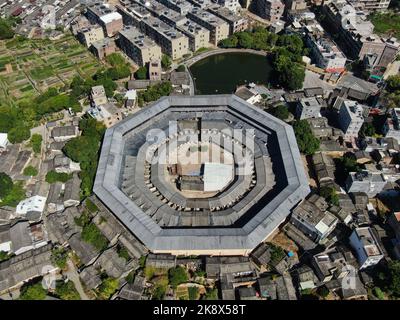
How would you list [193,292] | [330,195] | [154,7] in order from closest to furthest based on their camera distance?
1. [193,292]
2. [330,195]
3. [154,7]

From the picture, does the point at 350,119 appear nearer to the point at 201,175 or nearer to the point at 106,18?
the point at 201,175

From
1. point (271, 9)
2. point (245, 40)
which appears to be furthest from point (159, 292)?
point (271, 9)

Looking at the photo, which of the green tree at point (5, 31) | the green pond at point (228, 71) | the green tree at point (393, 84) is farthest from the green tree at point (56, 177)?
the green tree at point (393, 84)

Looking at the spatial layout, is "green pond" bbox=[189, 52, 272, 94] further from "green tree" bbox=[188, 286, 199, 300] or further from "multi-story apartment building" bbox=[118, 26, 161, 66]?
"green tree" bbox=[188, 286, 199, 300]

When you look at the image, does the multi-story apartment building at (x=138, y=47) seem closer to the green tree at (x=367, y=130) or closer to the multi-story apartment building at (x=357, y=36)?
the green tree at (x=367, y=130)

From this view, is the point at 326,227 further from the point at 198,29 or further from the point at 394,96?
the point at 198,29

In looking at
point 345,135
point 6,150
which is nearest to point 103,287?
point 6,150
